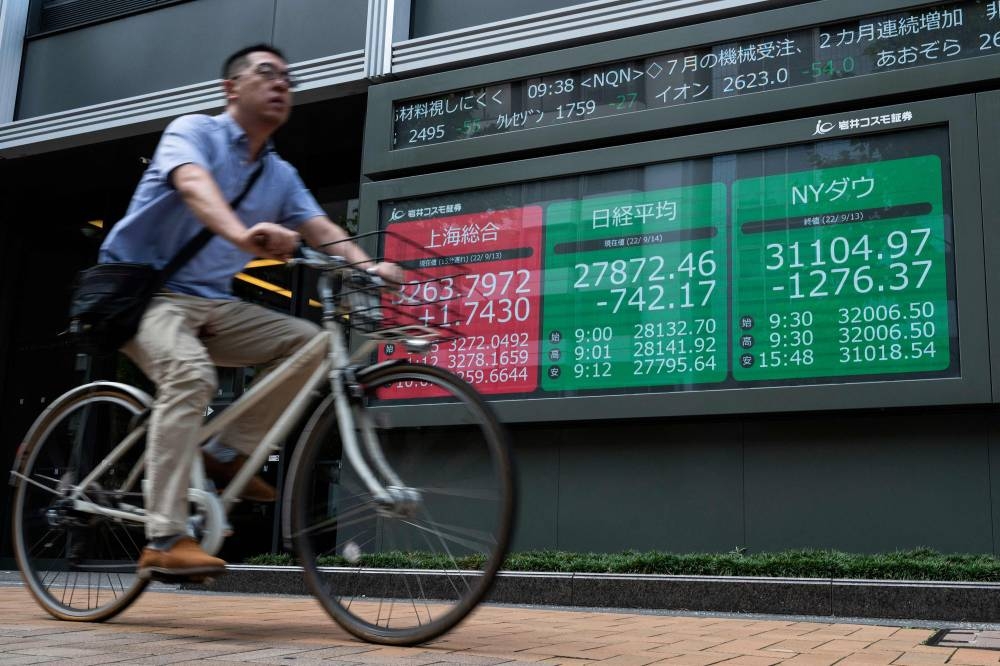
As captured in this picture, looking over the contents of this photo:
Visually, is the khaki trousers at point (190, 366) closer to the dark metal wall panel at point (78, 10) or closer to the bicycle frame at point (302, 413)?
the bicycle frame at point (302, 413)

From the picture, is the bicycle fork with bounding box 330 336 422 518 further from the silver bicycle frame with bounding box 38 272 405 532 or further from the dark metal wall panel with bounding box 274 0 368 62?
the dark metal wall panel with bounding box 274 0 368 62

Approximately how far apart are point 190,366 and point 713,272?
413cm

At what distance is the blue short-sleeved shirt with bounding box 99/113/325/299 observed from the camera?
330 centimetres

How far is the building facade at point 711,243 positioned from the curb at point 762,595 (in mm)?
924

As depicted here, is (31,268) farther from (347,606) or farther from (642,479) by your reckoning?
(347,606)

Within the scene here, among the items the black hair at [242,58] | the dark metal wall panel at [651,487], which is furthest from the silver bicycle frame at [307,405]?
the dark metal wall panel at [651,487]

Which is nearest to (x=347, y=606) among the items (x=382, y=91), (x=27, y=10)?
(x=382, y=91)

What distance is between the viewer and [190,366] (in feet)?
10.5

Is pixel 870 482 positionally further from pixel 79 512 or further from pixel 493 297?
pixel 79 512

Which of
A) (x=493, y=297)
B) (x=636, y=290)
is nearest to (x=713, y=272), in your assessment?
(x=636, y=290)

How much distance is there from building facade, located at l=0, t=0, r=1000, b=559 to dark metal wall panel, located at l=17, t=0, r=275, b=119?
1.29 m

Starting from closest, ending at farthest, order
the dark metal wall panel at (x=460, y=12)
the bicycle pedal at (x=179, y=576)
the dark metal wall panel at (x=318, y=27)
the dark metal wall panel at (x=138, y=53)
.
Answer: the bicycle pedal at (x=179, y=576), the dark metal wall panel at (x=460, y=12), the dark metal wall panel at (x=318, y=27), the dark metal wall panel at (x=138, y=53)

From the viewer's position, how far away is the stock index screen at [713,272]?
6016 millimetres

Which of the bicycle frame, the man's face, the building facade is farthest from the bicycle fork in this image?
the building facade
